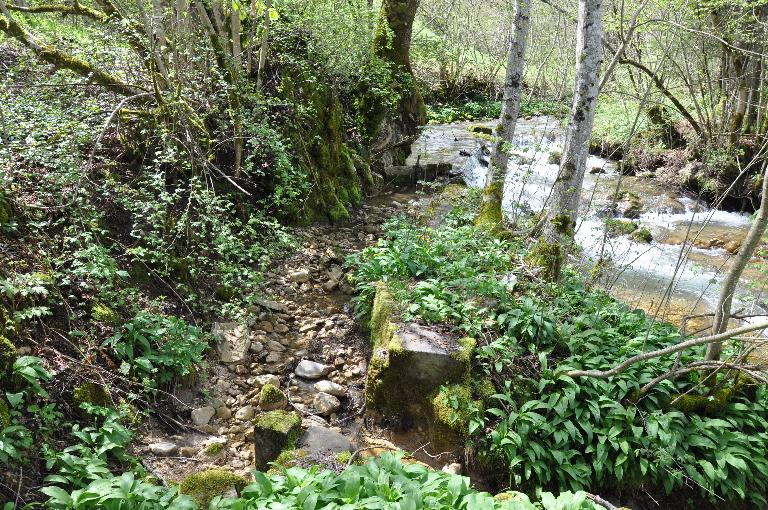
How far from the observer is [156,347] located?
5.22 m

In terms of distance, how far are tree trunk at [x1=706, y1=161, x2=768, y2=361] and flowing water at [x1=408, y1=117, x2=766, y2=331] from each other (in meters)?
1.72

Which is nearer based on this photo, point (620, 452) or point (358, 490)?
point (358, 490)

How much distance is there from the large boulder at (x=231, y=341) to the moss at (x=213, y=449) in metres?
1.28

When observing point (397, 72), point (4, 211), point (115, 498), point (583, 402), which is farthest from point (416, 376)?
point (397, 72)

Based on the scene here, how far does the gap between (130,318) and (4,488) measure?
2.03 m

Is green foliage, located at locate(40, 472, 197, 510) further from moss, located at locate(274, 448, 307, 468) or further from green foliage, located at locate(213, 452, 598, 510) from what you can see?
moss, located at locate(274, 448, 307, 468)

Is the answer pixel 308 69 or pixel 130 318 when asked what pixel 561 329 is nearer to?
pixel 130 318

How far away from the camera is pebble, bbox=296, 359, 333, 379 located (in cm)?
600

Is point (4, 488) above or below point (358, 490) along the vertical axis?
below

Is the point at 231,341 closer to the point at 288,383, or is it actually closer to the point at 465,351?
the point at 288,383

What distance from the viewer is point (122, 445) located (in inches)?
166

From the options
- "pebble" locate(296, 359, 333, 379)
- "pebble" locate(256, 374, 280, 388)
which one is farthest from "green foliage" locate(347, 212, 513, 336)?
"pebble" locate(256, 374, 280, 388)

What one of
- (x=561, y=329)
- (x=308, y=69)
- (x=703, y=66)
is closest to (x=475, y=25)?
(x=703, y=66)

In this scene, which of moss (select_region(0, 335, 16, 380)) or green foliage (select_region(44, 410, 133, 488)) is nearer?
green foliage (select_region(44, 410, 133, 488))
